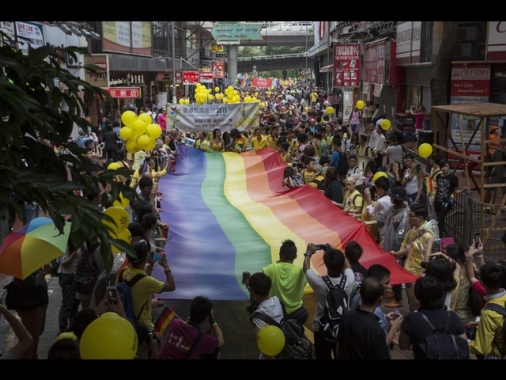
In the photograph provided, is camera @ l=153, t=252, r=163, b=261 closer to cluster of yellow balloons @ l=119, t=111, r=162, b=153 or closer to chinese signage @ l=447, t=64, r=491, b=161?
cluster of yellow balloons @ l=119, t=111, r=162, b=153

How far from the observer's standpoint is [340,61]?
1149 inches

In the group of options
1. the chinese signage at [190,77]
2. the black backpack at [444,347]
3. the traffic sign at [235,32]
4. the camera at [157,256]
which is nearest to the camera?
the black backpack at [444,347]

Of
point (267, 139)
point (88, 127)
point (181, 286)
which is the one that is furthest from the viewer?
point (267, 139)

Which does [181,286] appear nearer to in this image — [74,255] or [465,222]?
[74,255]

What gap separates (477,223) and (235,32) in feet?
144

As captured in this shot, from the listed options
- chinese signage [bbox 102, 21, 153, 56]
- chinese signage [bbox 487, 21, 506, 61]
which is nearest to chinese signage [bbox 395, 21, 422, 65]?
chinese signage [bbox 487, 21, 506, 61]

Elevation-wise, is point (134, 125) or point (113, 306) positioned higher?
point (134, 125)

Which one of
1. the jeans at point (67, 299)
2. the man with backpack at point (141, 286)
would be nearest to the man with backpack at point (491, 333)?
the man with backpack at point (141, 286)

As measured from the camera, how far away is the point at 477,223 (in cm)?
1130

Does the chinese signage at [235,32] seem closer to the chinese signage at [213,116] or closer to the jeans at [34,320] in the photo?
the chinese signage at [213,116]

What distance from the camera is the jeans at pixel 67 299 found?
7.62 m

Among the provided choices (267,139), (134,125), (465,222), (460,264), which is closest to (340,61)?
(267,139)

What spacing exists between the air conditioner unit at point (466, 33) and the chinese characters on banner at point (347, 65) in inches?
400

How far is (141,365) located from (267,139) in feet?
48.5
